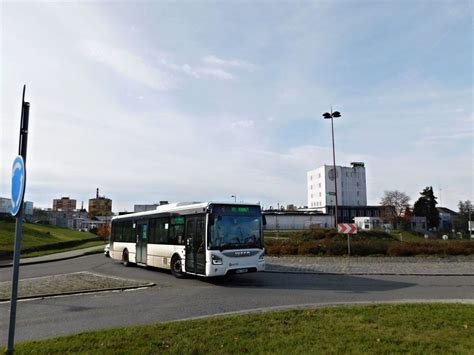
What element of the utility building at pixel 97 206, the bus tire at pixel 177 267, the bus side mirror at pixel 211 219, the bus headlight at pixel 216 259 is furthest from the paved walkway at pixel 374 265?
the utility building at pixel 97 206

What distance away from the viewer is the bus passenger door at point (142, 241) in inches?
764

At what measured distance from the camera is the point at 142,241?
65.0ft

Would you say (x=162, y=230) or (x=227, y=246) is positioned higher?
(x=162, y=230)

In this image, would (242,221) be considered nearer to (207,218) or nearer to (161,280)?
(207,218)

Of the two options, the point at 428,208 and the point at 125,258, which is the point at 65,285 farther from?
the point at 428,208

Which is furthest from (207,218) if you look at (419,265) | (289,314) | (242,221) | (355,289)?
(419,265)

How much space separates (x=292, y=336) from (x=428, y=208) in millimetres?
98617

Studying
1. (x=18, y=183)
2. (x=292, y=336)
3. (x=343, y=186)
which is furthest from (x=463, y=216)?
(x=18, y=183)

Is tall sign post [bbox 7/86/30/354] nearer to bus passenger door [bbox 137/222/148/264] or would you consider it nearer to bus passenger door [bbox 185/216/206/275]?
bus passenger door [bbox 185/216/206/275]

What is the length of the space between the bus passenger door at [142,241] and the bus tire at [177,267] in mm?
3329

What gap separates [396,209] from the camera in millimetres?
93750

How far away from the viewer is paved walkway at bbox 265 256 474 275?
17.2m

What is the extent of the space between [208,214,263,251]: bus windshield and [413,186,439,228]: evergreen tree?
90034 mm

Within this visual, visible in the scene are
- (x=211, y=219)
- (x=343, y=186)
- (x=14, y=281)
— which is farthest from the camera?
(x=343, y=186)
